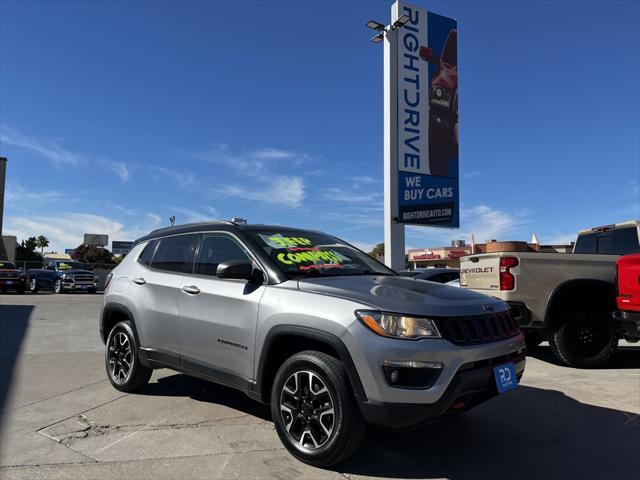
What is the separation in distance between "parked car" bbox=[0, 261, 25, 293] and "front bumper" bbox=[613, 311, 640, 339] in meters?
25.6

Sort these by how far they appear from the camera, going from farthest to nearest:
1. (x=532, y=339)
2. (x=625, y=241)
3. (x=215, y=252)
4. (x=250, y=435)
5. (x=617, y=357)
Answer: (x=532, y=339), (x=617, y=357), (x=625, y=241), (x=215, y=252), (x=250, y=435)

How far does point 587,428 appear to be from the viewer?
4375 mm

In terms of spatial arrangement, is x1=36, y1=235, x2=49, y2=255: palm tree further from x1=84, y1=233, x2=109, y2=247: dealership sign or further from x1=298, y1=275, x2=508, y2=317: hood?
x1=298, y1=275, x2=508, y2=317: hood

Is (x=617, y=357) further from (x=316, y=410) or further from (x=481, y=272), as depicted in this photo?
(x=316, y=410)

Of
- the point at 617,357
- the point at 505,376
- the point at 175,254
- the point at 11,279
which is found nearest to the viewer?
the point at 505,376

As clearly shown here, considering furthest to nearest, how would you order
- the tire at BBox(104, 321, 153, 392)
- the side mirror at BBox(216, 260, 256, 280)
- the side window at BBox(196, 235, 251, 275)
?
the tire at BBox(104, 321, 153, 392)
the side window at BBox(196, 235, 251, 275)
the side mirror at BBox(216, 260, 256, 280)

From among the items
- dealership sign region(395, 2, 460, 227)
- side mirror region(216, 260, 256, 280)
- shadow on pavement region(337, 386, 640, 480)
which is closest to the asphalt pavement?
shadow on pavement region(337, 386, 640, 480)

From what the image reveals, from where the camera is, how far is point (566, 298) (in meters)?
6.88

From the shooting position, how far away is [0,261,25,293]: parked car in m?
23.7

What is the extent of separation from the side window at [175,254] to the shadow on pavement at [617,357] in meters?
5.48

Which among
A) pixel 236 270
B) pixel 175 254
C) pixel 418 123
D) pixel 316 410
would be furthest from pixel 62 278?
pixel 316 410

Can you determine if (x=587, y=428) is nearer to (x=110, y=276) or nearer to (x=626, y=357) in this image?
(x=626, y=357)

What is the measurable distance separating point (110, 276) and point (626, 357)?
7.76m

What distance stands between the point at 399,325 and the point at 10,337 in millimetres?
8960
